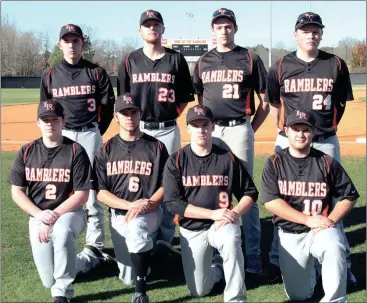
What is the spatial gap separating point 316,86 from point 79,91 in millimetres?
2225

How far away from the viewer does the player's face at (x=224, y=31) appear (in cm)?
462

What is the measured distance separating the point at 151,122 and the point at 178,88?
44 centimetres

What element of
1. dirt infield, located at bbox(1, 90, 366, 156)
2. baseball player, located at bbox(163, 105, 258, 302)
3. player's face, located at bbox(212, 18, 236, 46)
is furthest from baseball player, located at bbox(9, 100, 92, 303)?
dirt infield, located at bbox(1, 90, 366, 156)

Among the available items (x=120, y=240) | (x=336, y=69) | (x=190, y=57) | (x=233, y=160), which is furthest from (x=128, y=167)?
(x=190, y=57)

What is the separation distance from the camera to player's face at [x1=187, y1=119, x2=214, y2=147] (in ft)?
13.2

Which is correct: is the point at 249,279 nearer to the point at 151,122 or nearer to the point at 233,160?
the point at 233,160

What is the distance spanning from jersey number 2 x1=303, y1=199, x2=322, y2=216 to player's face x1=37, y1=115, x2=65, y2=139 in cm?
207

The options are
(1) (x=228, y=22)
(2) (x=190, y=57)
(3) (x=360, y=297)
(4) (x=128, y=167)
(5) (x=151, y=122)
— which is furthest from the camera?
(2) (x=190, y=57)

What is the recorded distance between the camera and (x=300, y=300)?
3906 millimetres

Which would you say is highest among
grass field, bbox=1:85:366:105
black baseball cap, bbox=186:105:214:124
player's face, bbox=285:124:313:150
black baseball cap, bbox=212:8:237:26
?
grass field, bbox=1:85:366:105

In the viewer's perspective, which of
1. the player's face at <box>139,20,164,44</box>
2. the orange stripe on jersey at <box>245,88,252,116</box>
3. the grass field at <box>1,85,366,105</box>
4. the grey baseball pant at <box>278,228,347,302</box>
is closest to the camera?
the grey baseball pant at <box>278,228,347,302</box>

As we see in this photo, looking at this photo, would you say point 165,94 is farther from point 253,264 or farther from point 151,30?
point 253,264

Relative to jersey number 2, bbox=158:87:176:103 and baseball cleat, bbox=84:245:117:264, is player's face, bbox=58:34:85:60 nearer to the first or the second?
jersey number 2, bbox=158:87:176:103

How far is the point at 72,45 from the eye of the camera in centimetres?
498
